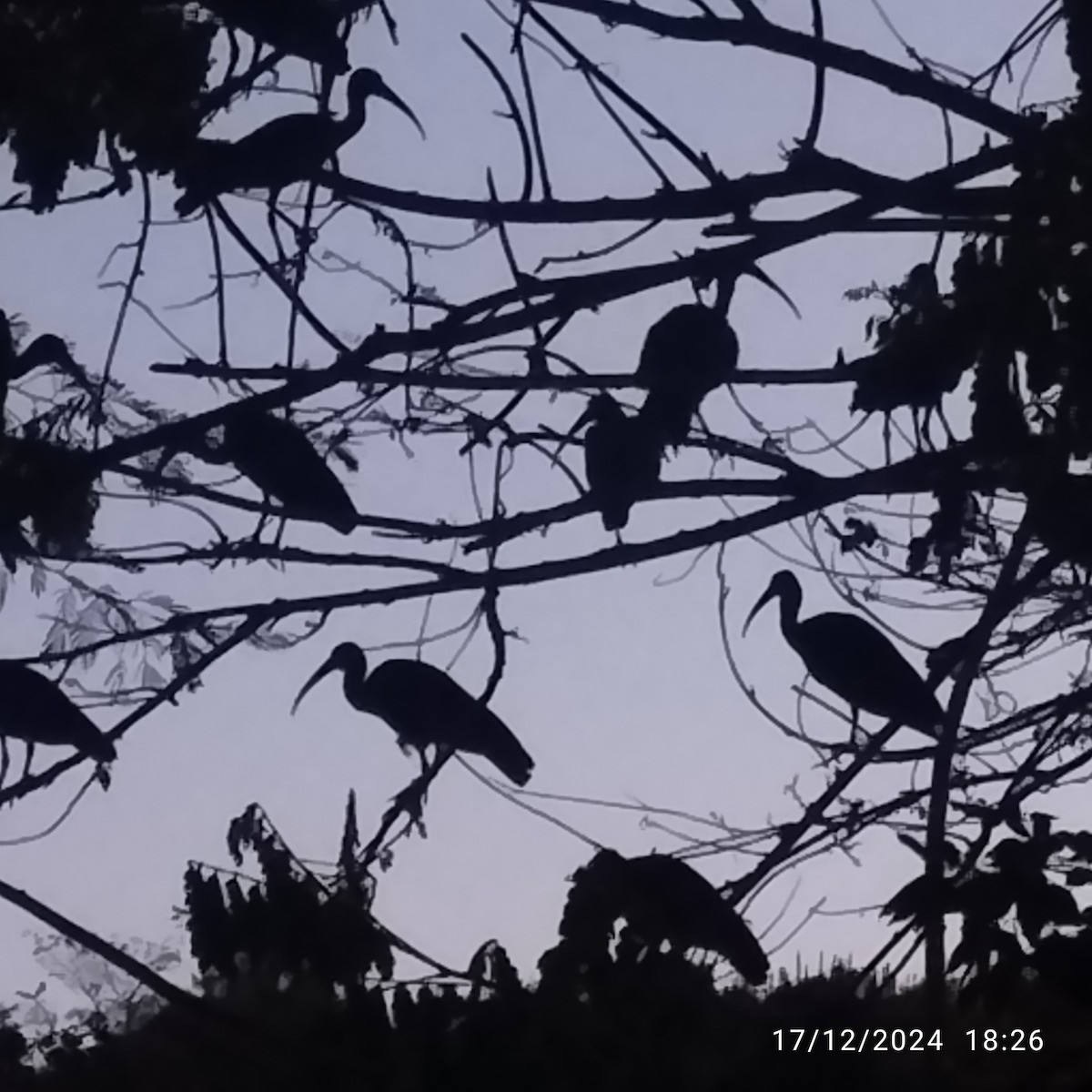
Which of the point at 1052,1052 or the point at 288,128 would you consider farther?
the point at 288,128

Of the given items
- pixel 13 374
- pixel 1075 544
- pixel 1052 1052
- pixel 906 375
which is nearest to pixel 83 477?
pixel 13 374

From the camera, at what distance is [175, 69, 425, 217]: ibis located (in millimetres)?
4531

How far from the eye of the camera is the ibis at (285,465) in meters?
5.47

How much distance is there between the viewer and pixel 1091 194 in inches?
143

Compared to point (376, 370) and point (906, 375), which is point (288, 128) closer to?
point (376, 370)

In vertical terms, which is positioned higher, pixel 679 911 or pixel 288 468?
pixel 288 468

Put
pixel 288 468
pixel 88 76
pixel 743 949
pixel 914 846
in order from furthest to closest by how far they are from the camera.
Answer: pixel 288 468 → pixel 88 76 → pixel 743 949 → pixel 914 846

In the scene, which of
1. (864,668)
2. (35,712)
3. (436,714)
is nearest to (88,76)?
(35,712)

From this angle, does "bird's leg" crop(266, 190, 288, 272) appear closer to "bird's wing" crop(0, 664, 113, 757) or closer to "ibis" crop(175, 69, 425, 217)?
"ibis" crop(175, 69, 425, 217)

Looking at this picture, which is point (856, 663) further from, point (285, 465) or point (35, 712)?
point (35, 712)

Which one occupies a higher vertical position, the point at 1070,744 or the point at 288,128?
the point at 288,128

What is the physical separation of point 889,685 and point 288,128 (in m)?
2.41

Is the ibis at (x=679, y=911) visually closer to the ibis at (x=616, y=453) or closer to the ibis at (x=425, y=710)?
the ibis at (x=616, y=453)

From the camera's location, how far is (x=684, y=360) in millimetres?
5926
